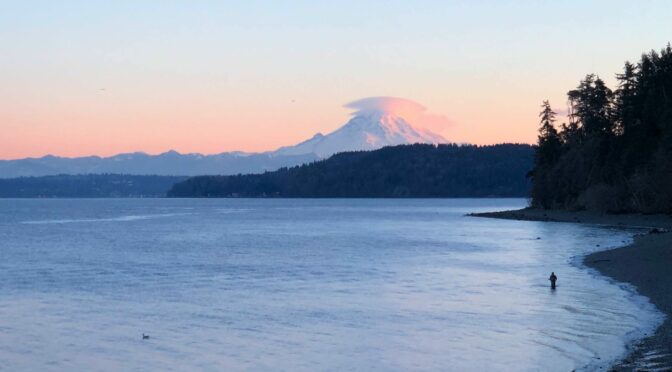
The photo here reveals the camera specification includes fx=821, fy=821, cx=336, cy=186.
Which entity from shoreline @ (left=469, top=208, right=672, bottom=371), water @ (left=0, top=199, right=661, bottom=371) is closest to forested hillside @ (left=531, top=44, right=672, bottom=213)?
shoreline @ (left=469, top=208, right=672, bottom=371)

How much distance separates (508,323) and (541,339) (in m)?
3.03

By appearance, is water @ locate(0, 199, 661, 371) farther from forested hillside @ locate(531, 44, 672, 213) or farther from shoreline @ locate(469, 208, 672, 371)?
forested hillside @ locate(531, 44, 672, 213)

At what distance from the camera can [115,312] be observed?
30.0 metres

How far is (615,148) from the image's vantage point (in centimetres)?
9606

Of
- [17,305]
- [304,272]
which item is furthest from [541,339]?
[304,272]

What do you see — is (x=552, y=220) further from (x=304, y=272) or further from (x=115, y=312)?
(x=115, y=312)

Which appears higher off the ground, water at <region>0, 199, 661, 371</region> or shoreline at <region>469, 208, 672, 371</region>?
shoreline at <region>469, 208, 672, 371</region>

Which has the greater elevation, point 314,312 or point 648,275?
point 648,275

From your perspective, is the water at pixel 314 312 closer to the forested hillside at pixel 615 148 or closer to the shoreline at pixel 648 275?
the shoreline at pixel 648 275

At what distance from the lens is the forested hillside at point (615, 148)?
82.9 m

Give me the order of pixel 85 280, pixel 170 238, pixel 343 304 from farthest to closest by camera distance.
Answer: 1. pixel 170 238
2. pixel 85 280
3. pixel 343 304

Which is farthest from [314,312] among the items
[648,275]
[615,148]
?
[615,148]

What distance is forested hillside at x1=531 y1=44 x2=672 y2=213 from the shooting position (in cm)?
8288

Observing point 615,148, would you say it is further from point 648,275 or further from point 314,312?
point 314,312
